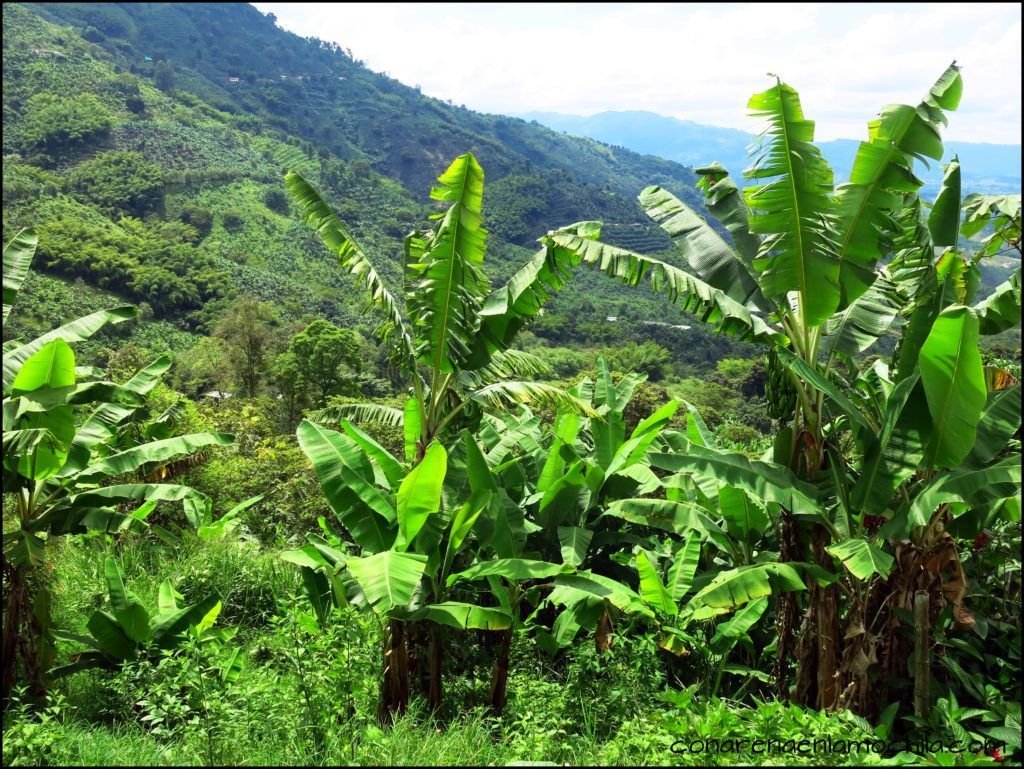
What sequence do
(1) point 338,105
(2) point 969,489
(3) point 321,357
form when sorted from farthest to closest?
(1) point 338,105, (3) point 321,357, (2) point 969,489

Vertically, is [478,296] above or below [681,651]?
above

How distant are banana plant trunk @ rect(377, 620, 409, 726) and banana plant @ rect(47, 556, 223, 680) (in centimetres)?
105

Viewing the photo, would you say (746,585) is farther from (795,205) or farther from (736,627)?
(795,205)

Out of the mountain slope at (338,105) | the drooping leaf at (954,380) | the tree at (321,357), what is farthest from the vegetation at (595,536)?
the mountain slope at (338,105)

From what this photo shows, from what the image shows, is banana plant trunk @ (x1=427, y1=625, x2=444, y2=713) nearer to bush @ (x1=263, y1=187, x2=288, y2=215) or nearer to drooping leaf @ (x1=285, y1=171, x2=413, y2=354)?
drooping leaf @ (x1=285, y1=171, x2=413, y2=354)

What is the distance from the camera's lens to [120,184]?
56.8 m

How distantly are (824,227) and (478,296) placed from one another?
2397mm

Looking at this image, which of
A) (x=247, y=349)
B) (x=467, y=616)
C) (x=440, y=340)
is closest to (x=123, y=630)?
(x=467, y=616)

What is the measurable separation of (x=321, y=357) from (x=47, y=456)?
1227 centimetres

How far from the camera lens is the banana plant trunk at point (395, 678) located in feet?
15.4

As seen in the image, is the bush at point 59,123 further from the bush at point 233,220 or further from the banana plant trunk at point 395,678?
the banana plant trunk at point 395,678

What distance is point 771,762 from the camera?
3.35 metres

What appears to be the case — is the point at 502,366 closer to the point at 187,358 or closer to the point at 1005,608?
the point at 1005,608

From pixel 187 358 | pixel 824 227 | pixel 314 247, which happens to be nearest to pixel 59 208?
pixel 314 247
